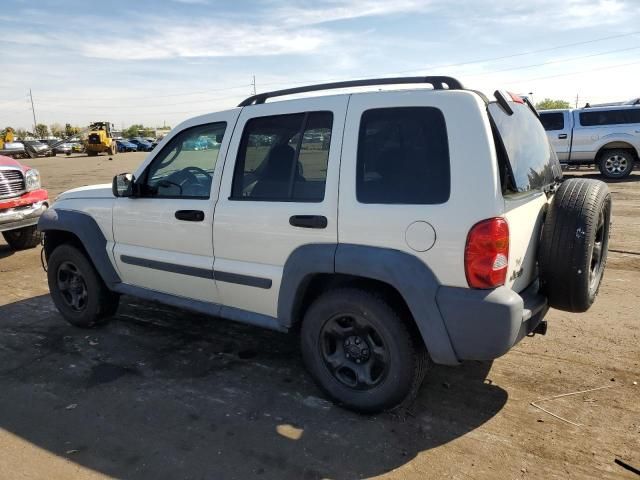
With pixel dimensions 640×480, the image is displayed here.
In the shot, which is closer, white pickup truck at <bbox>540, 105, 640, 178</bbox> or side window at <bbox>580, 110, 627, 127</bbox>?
white pickup truck at <bbox>540, 105, 640, 178</bbox>

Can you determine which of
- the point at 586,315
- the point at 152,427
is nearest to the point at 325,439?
the point at 152,427

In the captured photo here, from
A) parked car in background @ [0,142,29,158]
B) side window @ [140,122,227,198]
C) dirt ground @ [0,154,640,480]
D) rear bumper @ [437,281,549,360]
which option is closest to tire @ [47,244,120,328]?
dirt ground @ [0,154,640,480]

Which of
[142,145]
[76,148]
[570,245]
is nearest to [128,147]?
[142,145]

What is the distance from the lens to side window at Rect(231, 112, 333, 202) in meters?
3.17

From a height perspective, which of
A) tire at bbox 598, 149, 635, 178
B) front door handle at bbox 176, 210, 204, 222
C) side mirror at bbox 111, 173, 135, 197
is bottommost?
tire at bbox 598, 149, 635, 178

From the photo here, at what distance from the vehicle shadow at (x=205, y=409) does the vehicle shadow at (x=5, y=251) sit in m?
3.82

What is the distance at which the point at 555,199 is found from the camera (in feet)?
9.98

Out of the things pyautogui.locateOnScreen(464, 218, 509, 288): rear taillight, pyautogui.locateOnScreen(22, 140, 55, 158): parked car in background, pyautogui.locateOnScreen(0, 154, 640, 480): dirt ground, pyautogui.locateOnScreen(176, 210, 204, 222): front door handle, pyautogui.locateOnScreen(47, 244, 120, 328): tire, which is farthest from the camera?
pyautogui.locateOnScreen(22, 140, 55, 158): parked car in background

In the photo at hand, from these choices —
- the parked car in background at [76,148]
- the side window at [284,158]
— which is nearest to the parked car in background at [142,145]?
the parked car in background at [76,148]

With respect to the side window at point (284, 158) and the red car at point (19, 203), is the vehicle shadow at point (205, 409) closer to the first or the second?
the side window at point (284, 158)

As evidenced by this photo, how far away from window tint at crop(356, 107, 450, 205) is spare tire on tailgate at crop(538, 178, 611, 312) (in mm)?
802

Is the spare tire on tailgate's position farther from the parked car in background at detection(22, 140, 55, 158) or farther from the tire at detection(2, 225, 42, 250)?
the parked car in background at detection(22, 140, 55, 158)

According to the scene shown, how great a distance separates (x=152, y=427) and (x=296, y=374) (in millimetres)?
1054

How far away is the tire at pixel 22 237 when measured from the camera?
784 centimetres
